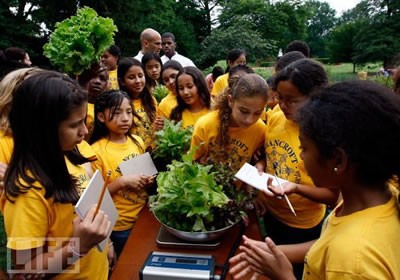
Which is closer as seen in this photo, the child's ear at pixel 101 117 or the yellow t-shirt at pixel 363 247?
the yellow t-shirt at pixel 363 247

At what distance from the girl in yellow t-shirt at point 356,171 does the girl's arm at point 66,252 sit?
Result: 2.54ft

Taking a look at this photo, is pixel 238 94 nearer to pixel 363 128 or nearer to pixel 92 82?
pixel 363 128

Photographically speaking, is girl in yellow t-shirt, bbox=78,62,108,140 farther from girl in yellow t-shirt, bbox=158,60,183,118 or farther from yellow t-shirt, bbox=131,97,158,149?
girl in yellow t-shirt, bbox=158,60,183,118

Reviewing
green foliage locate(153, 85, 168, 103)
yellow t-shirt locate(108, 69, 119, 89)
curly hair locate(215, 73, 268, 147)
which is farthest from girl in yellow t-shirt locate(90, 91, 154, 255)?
green foliage locate(153, 85, 168, 103)

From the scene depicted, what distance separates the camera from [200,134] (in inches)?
92.0

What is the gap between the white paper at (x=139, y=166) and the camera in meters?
2.18

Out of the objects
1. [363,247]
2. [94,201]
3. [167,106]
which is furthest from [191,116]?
[363,247]

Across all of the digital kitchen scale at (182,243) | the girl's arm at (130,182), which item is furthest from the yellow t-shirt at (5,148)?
the digital kitchen scale at (182,243)

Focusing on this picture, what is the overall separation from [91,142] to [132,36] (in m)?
18.4

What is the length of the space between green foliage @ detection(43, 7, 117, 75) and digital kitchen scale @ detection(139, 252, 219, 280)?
1566mm

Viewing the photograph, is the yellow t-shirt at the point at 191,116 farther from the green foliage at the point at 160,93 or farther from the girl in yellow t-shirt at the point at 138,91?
the green foliage at the point at 160,93

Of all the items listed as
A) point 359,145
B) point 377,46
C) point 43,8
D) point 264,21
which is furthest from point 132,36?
point 359,145

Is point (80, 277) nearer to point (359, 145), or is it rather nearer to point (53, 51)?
point (359, 145)

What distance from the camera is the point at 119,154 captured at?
2396mm
